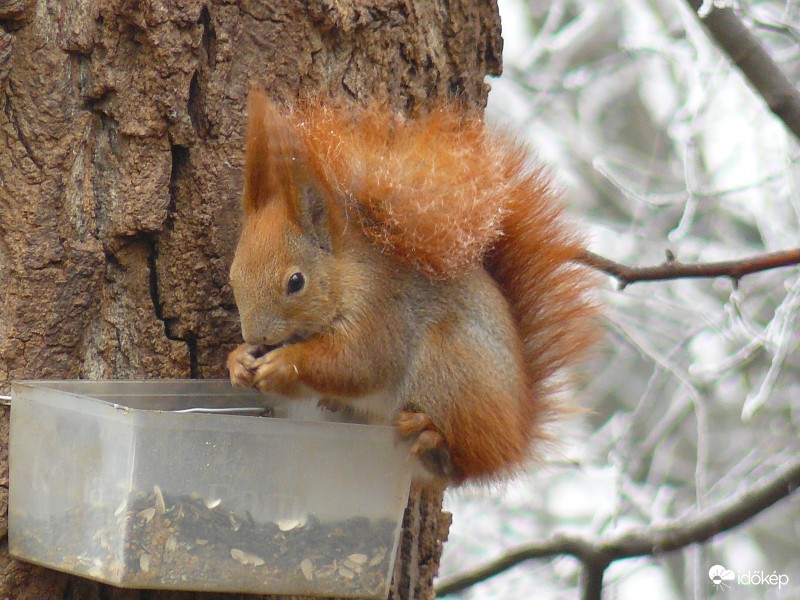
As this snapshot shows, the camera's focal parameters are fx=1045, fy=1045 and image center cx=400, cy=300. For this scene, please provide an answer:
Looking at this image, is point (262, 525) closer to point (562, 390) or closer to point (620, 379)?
point (562, 390)

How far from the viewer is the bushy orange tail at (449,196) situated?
4.42 feet

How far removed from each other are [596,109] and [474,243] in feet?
9.68

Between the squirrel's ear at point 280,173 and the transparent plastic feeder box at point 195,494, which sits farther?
the squirrel's ear at point 280,173

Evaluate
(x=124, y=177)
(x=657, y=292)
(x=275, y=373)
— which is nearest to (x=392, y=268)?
(x=275, y=373)

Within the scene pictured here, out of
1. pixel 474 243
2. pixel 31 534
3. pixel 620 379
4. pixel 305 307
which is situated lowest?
pixel 620 379

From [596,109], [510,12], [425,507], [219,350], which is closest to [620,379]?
[596,109]

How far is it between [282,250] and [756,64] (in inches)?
33.5

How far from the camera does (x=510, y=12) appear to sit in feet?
12.4

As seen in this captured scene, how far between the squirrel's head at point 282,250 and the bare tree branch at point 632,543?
0.64 meters

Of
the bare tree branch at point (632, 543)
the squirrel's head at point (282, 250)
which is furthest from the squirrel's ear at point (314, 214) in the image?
the bare tree branch at point (632, 543)

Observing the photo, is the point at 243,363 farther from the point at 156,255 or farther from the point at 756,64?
the point at 756,64

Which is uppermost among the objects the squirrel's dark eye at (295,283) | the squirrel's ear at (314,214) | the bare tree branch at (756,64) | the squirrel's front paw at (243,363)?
the bare tree branch at (756,64)

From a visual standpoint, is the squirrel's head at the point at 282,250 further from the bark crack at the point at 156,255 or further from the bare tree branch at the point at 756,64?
the bare tree branch at the point at 756,64

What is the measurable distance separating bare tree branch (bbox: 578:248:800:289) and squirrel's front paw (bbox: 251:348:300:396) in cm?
48
